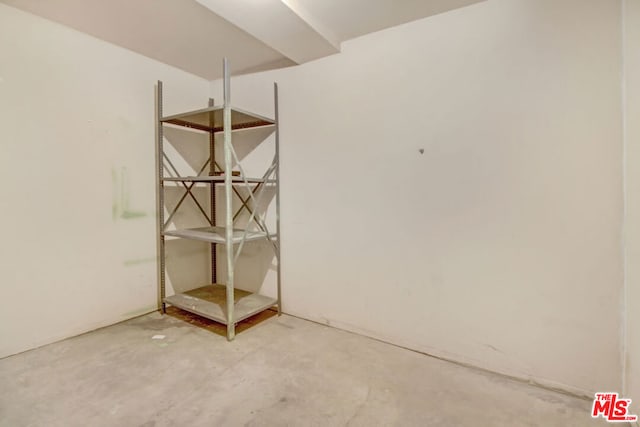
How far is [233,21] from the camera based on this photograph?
2127 mm

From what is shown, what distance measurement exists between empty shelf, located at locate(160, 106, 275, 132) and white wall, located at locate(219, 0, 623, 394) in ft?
1.43

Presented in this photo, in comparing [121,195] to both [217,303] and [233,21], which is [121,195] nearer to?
[217,303]

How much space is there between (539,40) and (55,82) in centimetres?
337

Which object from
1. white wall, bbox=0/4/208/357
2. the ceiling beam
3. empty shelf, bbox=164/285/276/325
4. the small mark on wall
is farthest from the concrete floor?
the ceiling beam

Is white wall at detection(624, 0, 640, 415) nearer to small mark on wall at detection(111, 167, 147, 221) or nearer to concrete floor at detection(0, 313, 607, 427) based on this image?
concrete floor at detection(0, 313, 607, 427)

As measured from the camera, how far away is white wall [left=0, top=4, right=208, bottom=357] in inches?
85.0

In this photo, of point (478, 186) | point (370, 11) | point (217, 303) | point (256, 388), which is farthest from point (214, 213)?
point (478, 186)

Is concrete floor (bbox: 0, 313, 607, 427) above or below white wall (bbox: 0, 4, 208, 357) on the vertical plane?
below

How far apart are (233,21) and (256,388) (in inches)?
95.2

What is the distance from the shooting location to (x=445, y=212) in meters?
2.16

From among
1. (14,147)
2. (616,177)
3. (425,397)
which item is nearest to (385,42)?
(616,177)

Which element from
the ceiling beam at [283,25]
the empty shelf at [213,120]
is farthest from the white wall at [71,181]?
the ceiling beam at [283,25]

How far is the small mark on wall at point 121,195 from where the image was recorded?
2699 millimetres

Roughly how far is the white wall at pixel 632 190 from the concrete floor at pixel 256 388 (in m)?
0.38
